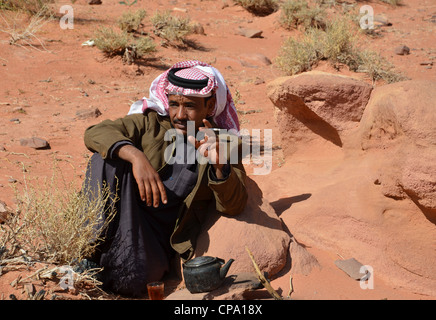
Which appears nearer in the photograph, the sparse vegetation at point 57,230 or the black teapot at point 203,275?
the black teapot at point 203,275

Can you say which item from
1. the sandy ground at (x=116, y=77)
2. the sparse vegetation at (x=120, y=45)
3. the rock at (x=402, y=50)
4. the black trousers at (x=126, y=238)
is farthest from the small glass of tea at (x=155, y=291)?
the rock at (x=402, y=50)

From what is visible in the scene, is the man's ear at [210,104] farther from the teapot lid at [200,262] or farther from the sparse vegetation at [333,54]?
the sparse vegetation at [333,54]

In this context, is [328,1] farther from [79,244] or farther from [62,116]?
[79,244]

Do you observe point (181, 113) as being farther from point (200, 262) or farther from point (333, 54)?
point (333, 54)

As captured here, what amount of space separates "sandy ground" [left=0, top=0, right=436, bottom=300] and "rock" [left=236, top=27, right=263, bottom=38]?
0.48 feet

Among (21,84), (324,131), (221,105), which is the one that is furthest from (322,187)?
(21,84)

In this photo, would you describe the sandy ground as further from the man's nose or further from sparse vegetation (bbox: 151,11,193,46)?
the man's nose

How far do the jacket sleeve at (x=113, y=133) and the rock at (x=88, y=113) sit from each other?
3.66 m

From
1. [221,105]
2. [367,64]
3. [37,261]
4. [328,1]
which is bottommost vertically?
[328,1]

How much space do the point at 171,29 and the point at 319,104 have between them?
23.0 ft

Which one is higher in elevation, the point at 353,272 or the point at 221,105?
the point at 221,105

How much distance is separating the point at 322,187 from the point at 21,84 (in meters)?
5.52

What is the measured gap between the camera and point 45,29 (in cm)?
995

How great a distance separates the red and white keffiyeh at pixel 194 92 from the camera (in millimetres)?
3230
